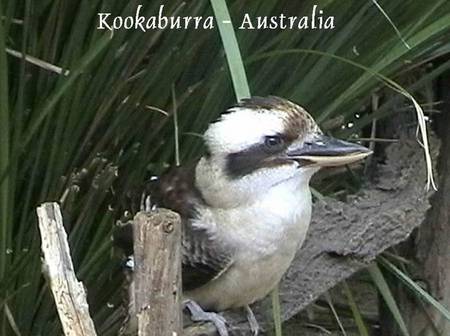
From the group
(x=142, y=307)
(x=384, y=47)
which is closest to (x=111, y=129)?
(x=384, y=47)

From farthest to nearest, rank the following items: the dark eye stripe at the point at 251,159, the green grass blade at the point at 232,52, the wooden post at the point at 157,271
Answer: the dark eye stripe at the point at 251,159
the green grass blade at the point at 232,52
the wooden post at the point at 157,271

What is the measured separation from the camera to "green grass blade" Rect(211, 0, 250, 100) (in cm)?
118

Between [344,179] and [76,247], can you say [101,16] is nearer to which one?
[76,247]

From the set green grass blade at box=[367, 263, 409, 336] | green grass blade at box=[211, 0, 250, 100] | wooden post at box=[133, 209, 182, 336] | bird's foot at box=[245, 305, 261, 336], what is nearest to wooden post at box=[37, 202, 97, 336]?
wooden post at box=[133, 209, 182, 336]

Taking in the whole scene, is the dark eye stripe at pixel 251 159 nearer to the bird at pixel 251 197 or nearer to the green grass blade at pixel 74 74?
the bird at pixel 251 197

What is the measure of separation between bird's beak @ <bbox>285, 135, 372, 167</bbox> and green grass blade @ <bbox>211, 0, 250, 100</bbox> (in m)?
0.09

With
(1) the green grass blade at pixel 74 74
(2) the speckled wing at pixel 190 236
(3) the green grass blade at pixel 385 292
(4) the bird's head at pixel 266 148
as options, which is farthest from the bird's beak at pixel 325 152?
(3) the green grass blade at pixel 385 292

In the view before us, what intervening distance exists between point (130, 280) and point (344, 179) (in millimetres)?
463

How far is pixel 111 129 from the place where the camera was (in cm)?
149

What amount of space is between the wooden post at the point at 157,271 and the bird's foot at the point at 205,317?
0.30 m

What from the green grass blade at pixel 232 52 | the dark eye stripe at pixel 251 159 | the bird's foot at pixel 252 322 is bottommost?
the bird's foot at pixel 252 322

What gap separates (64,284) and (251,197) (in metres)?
0.35

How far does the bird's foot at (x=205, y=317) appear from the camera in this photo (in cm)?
127

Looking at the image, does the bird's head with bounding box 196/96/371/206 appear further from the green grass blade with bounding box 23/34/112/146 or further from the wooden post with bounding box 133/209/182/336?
the wooden post with bounding box 133/209/182/336
